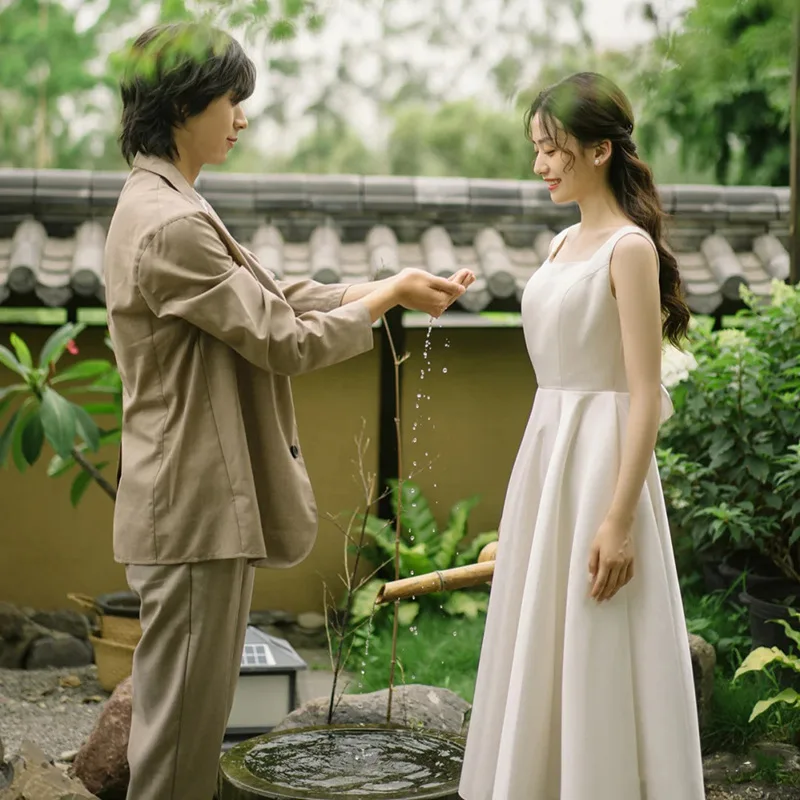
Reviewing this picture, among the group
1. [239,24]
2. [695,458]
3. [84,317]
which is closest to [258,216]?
[84,317]

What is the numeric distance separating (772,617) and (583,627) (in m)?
2.37

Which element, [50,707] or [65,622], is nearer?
[50,707]

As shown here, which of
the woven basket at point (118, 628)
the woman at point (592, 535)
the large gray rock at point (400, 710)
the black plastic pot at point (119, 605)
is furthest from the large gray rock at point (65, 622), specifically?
the woman at point (592, 535)

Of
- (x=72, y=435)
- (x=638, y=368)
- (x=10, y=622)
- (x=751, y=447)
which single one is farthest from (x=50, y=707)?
(x=638, y=368)

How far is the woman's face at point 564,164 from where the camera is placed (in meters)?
2.94

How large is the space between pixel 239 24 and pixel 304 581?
5.43 m

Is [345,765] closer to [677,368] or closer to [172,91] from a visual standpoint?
[172,91]

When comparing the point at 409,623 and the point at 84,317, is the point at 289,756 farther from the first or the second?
the point at 84,317

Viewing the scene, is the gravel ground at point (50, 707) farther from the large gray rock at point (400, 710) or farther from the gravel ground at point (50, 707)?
the large gray rock at point (400, 710)

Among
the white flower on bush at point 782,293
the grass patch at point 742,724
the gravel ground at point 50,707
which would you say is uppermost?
the white flower on bush at point 782,293

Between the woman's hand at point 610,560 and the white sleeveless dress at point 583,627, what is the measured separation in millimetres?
43

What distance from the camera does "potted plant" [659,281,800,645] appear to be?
5.09 metres

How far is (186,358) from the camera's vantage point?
9.40 ft

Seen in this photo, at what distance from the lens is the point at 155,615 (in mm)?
2852
